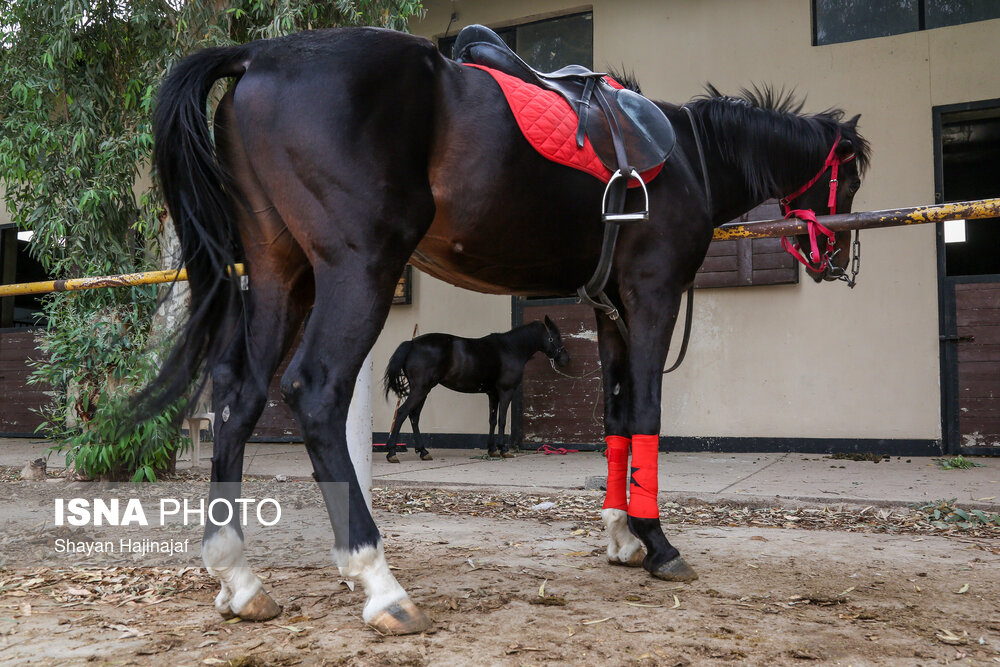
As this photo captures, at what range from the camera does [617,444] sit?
121 inches

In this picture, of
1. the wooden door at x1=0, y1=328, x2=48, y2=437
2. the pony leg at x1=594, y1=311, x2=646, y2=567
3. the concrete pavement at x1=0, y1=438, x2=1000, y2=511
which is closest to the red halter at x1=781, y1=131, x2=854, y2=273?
the pony leg at x1=594, y1=311, x2=646, y2=567

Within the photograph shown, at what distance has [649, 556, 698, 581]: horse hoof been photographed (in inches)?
105

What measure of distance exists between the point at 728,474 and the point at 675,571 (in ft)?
10.1

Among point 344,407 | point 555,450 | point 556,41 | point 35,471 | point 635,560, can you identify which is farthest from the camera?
point 556,41

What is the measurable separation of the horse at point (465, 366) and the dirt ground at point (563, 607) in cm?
373

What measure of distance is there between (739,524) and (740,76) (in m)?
5.05

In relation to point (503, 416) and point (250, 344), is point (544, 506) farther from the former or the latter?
point (503, 416)

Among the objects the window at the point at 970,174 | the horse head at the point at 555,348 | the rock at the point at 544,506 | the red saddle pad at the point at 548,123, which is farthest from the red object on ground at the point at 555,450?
the red saddle pad at the point at 548,123

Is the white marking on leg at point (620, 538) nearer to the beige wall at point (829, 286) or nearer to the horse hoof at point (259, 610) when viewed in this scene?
the horse hoof at point (259, 610)

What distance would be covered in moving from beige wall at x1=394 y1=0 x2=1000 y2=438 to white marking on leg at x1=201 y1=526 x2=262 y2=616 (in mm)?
5723

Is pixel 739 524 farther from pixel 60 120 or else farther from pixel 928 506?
pixel 60 120

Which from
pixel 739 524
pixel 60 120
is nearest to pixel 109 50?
pixel 60 120

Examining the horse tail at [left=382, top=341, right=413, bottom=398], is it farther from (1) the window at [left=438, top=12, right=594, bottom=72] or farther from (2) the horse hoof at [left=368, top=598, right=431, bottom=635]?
(2) the horse hoof at [left=368, top=598, right=431, bottom=635]

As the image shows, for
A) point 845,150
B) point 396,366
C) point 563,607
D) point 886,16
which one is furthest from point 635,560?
point 886,16
